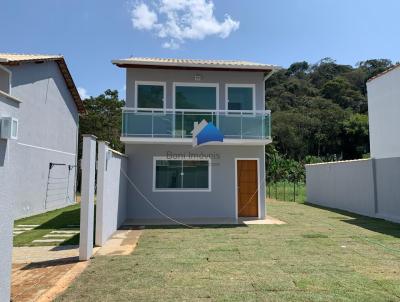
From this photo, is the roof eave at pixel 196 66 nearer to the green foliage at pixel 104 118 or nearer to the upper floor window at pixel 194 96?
the upper floor window at pixel 194 96

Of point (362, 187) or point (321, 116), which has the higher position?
point (321, 116)

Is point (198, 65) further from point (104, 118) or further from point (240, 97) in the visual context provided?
point (104, 118)

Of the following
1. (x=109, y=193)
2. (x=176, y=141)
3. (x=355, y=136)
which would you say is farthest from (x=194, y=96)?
(x=355, y=136)

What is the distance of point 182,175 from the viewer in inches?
572

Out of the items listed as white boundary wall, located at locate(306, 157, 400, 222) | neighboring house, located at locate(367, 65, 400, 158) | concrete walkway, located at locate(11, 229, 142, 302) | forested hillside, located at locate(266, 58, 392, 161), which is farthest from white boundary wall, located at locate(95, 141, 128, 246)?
forested hillside, located at locate(266, 58, 392, 161)

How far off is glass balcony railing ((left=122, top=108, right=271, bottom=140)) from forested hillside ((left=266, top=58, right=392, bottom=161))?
40694mm

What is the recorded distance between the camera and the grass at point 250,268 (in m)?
5.66

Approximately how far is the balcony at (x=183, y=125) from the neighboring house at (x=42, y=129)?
4.05 meters

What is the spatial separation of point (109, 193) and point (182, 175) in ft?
14.8

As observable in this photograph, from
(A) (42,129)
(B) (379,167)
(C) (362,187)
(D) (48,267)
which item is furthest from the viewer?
(A) (42,129)

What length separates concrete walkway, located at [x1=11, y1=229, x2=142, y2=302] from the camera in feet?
19.0

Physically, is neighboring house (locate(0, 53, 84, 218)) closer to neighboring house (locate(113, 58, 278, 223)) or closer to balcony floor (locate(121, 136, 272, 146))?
balcony floor (locate(121, 136, 272, 146))

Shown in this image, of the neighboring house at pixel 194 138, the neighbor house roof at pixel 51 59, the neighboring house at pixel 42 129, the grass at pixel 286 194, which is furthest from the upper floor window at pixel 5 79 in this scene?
the grass at pixel 286 194

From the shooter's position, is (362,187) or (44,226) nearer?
(44,226)
